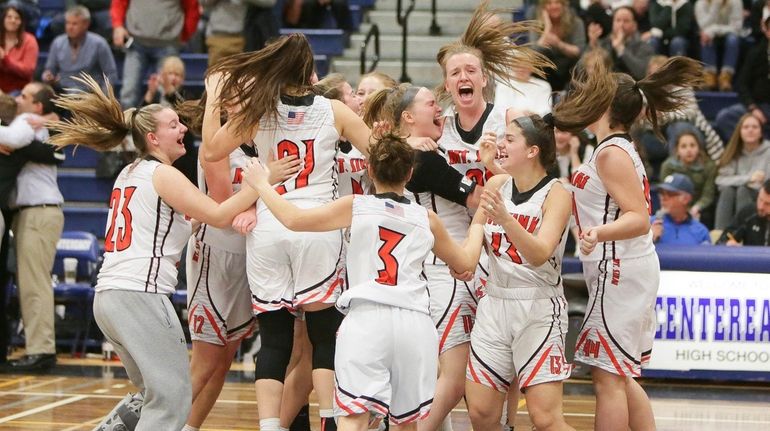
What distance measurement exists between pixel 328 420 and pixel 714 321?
4.17 m

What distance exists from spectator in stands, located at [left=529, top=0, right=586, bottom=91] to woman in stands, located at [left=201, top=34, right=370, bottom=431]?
612cm

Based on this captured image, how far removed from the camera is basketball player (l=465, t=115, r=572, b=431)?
5555 millimetres

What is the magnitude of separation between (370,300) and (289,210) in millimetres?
549

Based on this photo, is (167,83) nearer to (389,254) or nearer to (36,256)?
(36,256)

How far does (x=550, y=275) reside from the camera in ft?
18.7

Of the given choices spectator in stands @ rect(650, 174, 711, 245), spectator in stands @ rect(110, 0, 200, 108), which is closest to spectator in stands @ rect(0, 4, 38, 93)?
spectator in stands @ rect(110, 0, 200, 108)

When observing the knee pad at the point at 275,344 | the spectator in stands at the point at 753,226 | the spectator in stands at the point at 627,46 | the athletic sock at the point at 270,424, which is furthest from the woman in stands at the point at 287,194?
the spectator in stands at the point at 627,46

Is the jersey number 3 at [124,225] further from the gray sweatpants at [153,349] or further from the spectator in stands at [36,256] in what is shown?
the spectator in stands at [36,256]

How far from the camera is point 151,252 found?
576 cm

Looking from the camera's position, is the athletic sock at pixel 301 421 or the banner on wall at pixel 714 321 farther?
the banner on wall at pixel 714 321

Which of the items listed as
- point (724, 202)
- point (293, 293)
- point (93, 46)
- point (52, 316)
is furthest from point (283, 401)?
point (93, 46)

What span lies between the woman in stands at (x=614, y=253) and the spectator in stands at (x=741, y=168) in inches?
195

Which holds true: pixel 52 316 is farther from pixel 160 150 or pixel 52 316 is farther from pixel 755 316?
pixel 755 316

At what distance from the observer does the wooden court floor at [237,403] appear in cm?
764
